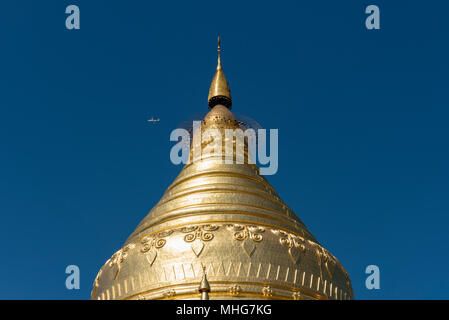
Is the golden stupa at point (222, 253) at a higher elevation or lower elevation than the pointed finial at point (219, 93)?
lower

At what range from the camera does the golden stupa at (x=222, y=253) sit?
69.9 ft

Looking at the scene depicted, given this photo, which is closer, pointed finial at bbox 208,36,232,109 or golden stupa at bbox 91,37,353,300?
golden stupa at bbox 91,37,353,300

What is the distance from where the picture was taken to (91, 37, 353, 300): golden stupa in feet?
69.9

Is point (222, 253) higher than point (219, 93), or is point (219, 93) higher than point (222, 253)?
point (219, 93)

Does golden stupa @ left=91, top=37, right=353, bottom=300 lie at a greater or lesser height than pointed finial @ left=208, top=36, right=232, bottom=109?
lesser

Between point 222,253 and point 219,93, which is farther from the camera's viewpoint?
point 219,93

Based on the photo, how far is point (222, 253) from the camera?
21938 mm

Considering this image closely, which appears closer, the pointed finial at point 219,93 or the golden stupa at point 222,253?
the golden stupa at point 222,253
